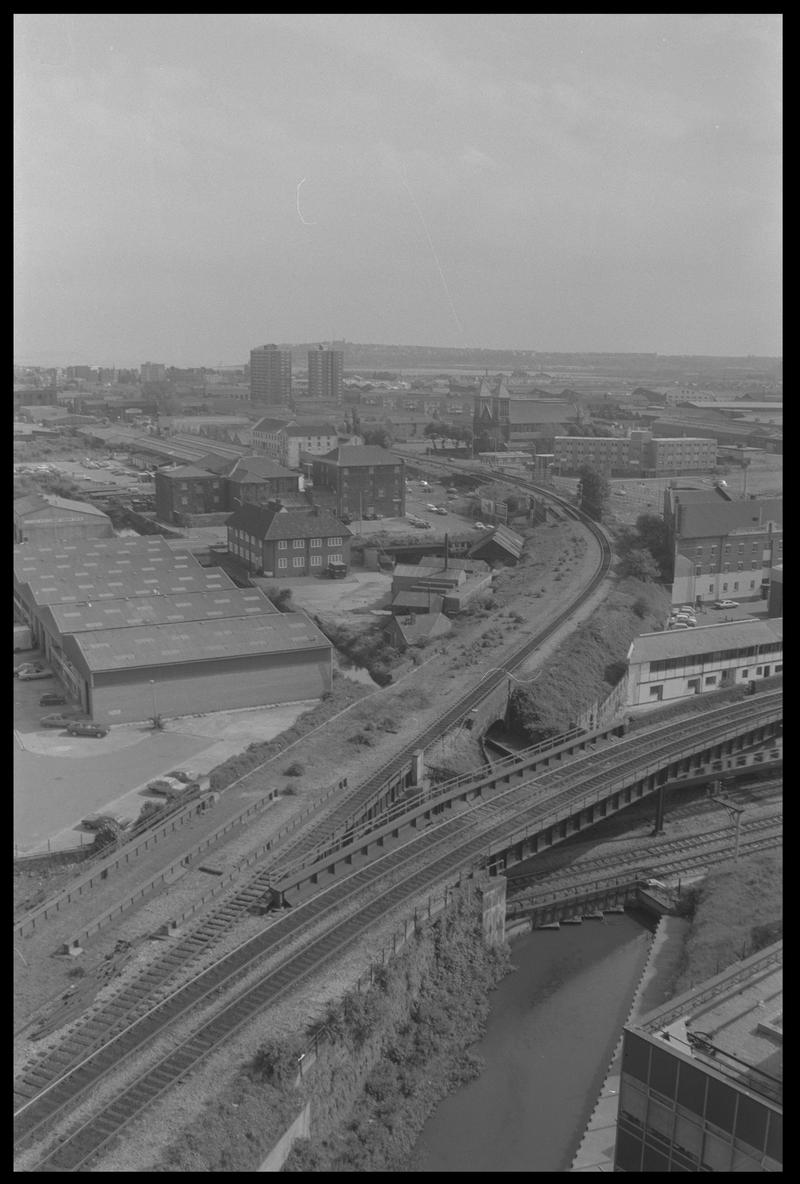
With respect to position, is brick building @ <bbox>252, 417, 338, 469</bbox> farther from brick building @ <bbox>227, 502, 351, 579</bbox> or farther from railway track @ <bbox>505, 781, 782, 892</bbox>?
railway track @ <bbox>505, 781, 782, 892</bbox>

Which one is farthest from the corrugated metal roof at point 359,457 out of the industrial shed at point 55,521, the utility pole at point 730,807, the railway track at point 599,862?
the railway track at point 599,862

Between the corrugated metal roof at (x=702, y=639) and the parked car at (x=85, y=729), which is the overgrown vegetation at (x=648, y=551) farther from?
the parked car at (x=85, y=729)

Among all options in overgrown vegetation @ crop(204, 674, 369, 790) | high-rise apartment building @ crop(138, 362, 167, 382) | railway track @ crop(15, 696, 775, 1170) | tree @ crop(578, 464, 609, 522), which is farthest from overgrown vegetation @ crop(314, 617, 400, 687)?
high-rise apartment building @ crop(138, 362, 167, 382)

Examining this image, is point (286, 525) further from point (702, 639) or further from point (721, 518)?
point (702, 639)

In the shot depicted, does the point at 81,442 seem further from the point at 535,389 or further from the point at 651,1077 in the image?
the point at 651,1077

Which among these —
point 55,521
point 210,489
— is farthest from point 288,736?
point 210,489
